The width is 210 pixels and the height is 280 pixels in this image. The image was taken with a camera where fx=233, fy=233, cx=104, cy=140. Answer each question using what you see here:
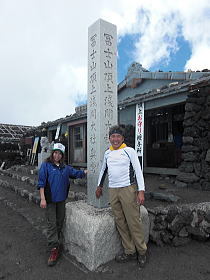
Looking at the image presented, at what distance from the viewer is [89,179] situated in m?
3.74

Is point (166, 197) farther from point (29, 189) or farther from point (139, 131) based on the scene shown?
point (29, 189)

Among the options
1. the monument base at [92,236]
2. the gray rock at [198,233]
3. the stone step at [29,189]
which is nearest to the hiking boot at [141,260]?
the monument base at [92,236]

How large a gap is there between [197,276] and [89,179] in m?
1.95

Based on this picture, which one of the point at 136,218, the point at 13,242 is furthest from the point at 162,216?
the point at 13,242

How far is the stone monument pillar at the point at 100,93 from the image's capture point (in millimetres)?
3578

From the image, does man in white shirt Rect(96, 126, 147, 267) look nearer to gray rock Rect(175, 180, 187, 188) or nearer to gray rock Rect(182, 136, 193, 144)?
gray rock Rect(175, 180, 187, 188)

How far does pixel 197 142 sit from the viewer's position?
661 centimetres

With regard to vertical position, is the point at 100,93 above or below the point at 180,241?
above

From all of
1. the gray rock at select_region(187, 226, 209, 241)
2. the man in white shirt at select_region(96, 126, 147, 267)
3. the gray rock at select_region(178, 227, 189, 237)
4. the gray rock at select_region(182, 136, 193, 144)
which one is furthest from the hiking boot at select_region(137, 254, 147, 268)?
the gray rock at select_region(182, 136, 193, 144)

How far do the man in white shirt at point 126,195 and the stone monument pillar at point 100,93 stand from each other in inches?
15.5

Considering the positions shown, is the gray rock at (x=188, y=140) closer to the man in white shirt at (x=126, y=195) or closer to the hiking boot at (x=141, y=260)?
the man in white shirt at (x=126, y=195)

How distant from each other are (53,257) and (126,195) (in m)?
1.39

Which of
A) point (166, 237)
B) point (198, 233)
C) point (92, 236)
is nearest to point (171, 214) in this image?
point (166, 237)

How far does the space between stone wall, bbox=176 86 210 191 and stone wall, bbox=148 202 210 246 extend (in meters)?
2.41
